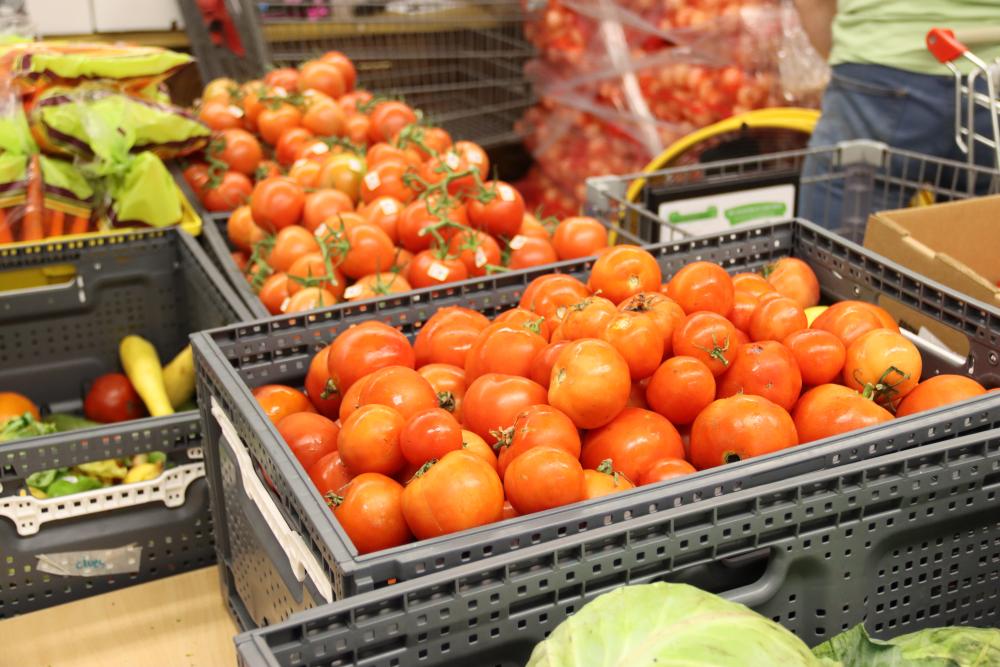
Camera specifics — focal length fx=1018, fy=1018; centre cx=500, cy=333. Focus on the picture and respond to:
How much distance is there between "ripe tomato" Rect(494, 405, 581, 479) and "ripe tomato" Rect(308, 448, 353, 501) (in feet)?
0.72

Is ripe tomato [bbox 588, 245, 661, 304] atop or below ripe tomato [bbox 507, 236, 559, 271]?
atop

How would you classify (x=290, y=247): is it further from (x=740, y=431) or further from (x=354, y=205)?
(x=740, y=431)

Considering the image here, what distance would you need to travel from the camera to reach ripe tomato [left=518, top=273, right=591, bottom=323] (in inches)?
68.1

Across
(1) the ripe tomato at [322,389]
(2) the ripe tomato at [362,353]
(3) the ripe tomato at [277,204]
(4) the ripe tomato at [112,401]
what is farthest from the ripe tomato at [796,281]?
(4) the ripe tomato at [112,401]

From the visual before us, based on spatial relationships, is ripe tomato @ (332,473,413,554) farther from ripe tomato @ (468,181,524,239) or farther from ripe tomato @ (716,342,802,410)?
ripe tomato @ (468,181,524,239)

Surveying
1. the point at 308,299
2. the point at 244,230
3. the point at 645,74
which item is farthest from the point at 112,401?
the point at 645,74

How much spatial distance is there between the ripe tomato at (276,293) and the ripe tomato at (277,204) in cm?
28

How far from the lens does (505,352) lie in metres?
1.54

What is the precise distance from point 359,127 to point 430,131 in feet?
0.78

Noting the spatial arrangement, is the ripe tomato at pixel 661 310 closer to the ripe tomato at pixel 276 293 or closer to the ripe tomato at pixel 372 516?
the ripe tomato at pixel 372 516

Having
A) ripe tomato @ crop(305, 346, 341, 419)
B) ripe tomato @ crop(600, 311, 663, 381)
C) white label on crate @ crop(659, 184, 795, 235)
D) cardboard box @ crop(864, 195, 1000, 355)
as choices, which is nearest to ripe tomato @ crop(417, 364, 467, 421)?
ripe tomato @ crop(305, 346, 341, 419)

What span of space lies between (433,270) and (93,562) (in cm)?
88

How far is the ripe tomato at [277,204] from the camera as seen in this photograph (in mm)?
2535

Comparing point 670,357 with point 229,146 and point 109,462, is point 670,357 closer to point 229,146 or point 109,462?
point 109,462
